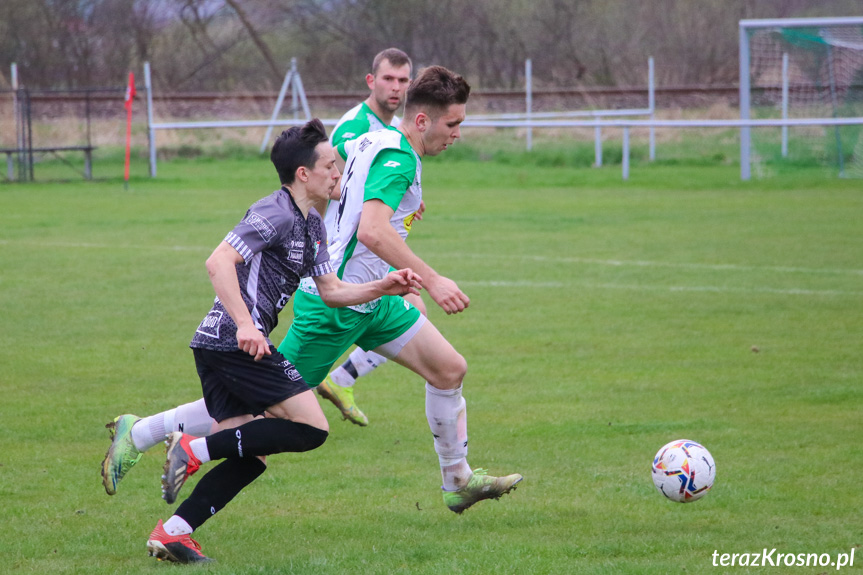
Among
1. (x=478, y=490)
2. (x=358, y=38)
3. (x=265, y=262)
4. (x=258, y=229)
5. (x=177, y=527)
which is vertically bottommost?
(x=478, y=490)

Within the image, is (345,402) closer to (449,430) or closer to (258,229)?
(449,430)

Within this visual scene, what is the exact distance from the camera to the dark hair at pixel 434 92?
465 centimetres

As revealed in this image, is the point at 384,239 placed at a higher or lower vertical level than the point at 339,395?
higher

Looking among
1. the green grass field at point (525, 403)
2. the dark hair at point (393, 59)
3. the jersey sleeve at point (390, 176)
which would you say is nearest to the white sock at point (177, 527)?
the green grass field at point (525, 403)

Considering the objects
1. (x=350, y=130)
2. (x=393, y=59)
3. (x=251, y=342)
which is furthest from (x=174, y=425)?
(x=393, y=59)

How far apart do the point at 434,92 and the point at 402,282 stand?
1.00 metres

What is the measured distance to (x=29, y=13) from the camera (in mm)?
35594

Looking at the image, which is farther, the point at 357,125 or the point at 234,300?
the point at 357,125

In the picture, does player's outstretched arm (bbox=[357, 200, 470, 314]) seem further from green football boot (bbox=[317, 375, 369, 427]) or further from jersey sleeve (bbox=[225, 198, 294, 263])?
green football boot (bbox=[317, 375, 369, 427])

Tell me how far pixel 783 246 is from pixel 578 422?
750 cm

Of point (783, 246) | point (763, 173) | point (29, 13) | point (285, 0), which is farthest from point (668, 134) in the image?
point (29, 13)

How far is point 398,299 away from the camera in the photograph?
4883mm

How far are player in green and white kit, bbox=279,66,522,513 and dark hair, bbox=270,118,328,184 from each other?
1.58ft

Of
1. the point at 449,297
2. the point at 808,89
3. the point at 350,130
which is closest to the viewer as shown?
the point at 449,297
